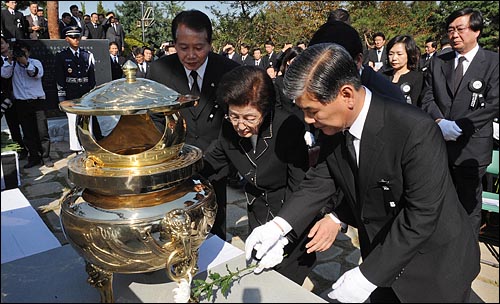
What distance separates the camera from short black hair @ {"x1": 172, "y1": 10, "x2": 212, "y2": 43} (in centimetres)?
230

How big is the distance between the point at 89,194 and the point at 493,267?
2.90 m

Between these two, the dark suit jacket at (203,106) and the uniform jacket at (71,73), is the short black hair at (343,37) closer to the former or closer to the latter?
the dark suit jacket at (203,106)

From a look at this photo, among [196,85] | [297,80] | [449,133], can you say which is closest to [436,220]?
[297,80]

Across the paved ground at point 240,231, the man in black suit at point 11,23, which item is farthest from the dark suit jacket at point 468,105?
the man in black suit at point 11,23

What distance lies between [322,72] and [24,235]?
151 cm

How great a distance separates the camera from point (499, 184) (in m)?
3.49

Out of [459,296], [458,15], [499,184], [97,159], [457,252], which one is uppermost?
[458,15]

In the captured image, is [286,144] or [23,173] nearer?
[286,144]

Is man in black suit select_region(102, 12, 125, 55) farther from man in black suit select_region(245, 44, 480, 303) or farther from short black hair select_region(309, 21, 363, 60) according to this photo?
man in black suit select_region(245, 44, 480, 303)

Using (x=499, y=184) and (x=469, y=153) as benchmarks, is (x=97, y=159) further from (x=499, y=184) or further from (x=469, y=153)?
(x=499, y=184)

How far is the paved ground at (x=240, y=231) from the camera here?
9.03ft

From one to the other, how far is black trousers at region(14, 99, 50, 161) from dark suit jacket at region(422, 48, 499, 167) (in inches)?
198

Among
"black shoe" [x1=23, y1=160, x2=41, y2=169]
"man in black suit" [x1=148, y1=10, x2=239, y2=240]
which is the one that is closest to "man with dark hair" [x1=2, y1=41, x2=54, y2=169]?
"black shoe" [x1=23, y1=160, x2=41, y2=169]

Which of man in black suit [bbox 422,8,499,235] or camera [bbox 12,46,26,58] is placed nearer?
man in black suit [bbox 422,8,499,235]
